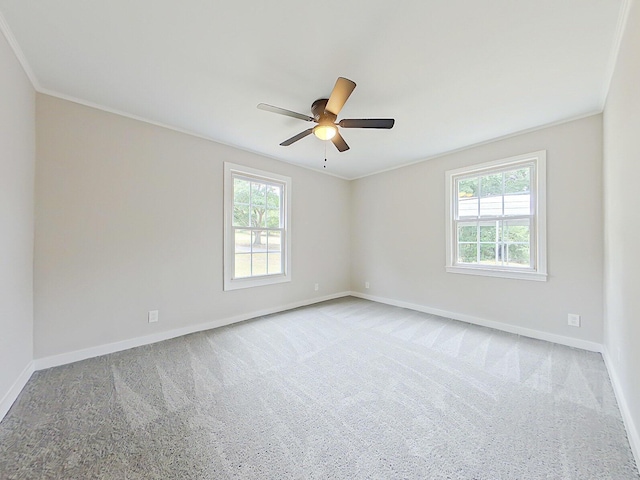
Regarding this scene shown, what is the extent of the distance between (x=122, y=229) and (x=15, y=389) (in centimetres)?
151

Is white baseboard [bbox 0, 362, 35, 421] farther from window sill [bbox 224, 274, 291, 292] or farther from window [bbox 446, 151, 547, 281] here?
window [bbox 446, 151, 547, 281]

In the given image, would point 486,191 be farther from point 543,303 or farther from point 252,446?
point 252,446

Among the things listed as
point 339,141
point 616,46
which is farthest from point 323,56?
point 616,46

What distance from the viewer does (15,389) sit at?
1935mm

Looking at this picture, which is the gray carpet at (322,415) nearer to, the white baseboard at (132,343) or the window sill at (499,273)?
the white baseboard at (132,343)

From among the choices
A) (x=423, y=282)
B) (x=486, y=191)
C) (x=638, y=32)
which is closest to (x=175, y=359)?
(x=423, y=282)

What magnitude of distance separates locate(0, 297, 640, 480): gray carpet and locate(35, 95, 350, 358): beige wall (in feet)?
1.54

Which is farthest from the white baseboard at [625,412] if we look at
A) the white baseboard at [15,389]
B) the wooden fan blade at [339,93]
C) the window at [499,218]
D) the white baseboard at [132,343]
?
the white baseboard at [15,389]

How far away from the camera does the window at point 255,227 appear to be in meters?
3.67

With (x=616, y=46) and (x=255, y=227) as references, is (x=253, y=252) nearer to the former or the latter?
(x=255, y=227)

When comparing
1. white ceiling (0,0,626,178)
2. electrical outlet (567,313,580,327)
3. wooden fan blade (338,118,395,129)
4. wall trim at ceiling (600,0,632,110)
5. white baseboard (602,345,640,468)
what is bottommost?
white baseboard (602,345,640,468)

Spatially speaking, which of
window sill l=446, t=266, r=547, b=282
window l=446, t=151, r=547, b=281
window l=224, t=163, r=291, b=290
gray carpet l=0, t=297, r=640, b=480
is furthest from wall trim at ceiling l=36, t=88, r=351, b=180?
window sill l=446, t=266, r=547, b=282

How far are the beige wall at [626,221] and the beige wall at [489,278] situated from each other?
424 millimetres

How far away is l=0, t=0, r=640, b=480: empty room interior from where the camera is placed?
1.53m
